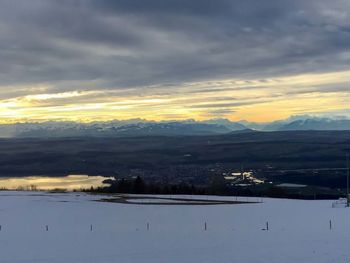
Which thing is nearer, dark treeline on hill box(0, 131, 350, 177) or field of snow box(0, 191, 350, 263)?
field of snow box(0, 191, 350, 263)

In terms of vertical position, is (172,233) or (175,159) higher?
(175,159)

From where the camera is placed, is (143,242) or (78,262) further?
(143,242)

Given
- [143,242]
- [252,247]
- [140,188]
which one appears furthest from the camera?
[140,188]

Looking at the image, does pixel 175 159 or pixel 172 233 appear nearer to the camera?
pixel 172 233

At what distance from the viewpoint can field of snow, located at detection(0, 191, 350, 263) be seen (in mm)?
23988

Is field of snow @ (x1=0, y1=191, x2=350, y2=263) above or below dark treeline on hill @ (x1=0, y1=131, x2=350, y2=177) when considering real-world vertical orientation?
below

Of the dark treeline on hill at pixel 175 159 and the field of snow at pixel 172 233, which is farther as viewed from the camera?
the dark treeline on hill at pixel 175 159

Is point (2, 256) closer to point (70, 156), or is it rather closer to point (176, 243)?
point (176, 243)

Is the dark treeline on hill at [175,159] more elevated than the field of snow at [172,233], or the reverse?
the dark treeline on hill at [175,159]

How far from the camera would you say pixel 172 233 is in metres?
30.8

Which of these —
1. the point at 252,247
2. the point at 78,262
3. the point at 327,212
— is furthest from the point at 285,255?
the point at 327,212

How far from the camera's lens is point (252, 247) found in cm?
2589

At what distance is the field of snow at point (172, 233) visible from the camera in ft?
78.7

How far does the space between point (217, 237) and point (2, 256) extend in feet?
35.4
